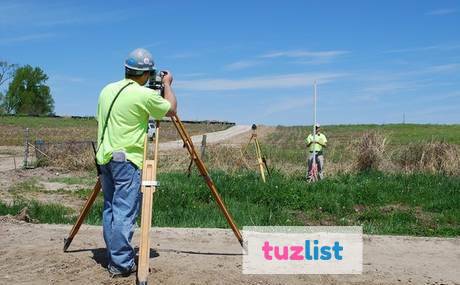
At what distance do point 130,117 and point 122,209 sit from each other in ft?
2.87

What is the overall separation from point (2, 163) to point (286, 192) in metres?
15.9

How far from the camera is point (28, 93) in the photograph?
104000 mm

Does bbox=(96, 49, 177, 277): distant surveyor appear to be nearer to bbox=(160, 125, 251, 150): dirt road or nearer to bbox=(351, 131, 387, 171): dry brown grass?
bbox=(351, 131, 387, 171): dry brown grass

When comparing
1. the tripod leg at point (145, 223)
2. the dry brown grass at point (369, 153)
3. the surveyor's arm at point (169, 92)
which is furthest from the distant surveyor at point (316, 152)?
the tripod leg at point (145, 223)

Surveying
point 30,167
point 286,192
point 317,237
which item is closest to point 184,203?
point 286,192

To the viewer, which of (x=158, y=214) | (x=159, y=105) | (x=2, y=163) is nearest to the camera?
(x=159, y=105)

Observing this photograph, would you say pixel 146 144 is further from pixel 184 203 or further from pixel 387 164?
pixel 387 164

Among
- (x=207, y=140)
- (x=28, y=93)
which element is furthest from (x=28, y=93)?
(x=207, y=140)

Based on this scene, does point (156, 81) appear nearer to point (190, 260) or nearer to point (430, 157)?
point (190, 260)

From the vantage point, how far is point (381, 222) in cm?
1096

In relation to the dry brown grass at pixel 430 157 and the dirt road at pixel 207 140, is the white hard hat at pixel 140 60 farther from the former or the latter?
the dirt road at pixel 207 140

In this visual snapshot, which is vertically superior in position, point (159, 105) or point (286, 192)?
point (159, 105)

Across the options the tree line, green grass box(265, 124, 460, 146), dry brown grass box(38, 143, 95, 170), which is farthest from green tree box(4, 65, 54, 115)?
dry brown grass box(38, 143, 95, 170)

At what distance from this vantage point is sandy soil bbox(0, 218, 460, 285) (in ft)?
19.5
